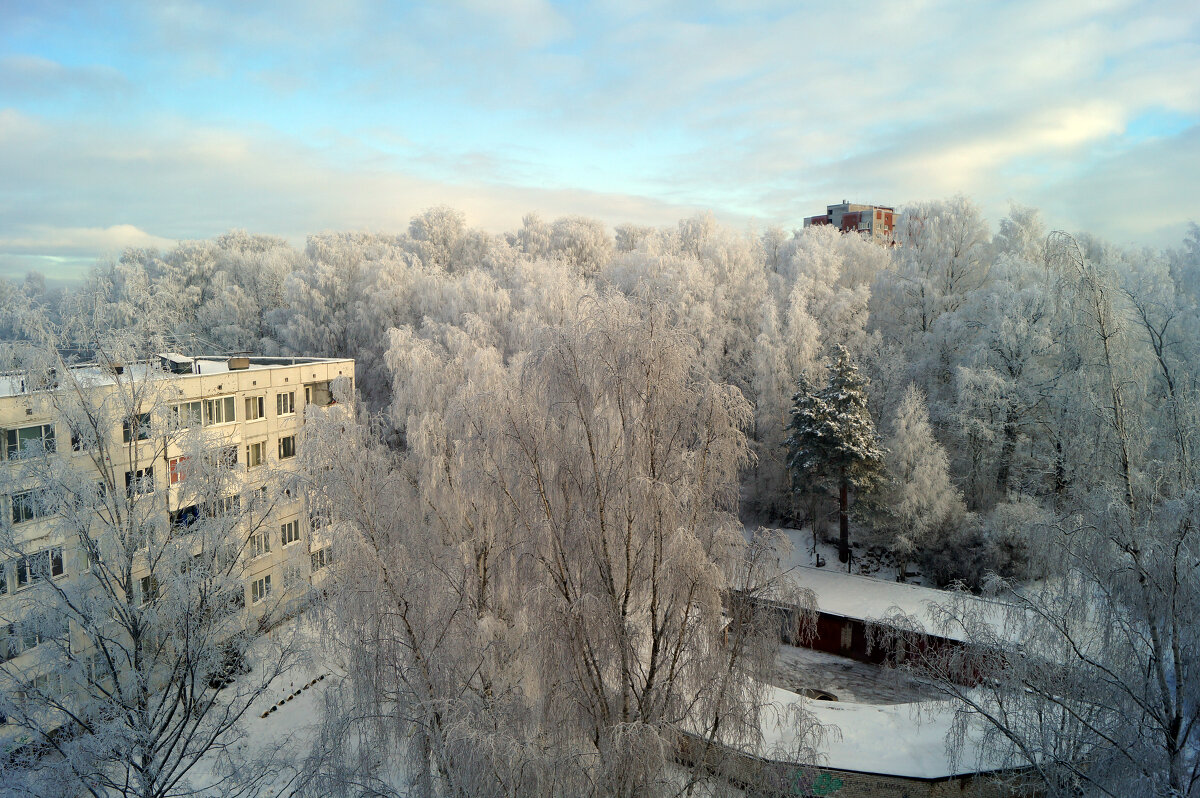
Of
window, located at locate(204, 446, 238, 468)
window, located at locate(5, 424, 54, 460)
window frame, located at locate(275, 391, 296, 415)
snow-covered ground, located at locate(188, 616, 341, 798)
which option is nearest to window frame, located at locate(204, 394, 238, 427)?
window frame, located at locate(275, 391, 296, 415)

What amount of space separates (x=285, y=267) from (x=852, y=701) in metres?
38.4

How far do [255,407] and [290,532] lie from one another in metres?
A: 4.01

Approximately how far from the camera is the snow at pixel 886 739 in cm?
1200

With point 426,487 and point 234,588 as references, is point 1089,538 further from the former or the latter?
point 234,588

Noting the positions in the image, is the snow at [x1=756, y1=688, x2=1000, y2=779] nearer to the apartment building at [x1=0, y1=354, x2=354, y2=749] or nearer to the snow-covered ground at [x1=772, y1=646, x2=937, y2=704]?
the snow-covered ground at [x1=772, y1=646, x2=937, y2=704]

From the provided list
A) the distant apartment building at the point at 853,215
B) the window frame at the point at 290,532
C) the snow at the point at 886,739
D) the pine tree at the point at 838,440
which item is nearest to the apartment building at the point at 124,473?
the window frame at the point at 290,532

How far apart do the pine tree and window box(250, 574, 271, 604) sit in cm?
1705

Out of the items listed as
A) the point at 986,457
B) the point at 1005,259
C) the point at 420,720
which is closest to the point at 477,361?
the point at 420,720

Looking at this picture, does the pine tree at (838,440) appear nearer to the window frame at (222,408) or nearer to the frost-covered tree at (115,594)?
the frost-covered tree at (115,594)

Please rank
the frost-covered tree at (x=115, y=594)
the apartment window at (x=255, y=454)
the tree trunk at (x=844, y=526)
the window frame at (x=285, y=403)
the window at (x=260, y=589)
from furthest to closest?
the tree trunk at (x=844, y=526), the window frame at (x=285, y=403), the apartment window at (x=255, y=454), the window at (x=260, y=589), the frost-covered tree at (x=115, y=594)

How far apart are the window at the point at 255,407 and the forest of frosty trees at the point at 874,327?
293 centimetres

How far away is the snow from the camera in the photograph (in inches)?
472

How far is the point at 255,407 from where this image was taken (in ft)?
65.0

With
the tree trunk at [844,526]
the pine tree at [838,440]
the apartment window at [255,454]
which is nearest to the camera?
the apartment window at [255,454]
